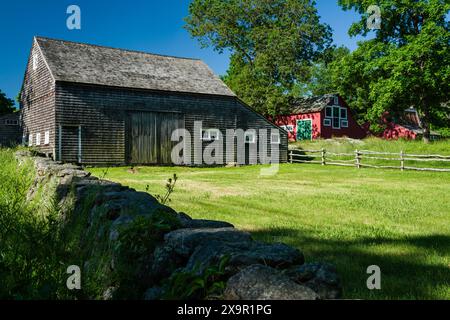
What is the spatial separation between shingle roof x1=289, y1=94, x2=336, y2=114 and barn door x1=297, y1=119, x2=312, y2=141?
1.15 meters

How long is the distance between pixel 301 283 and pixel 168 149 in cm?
2596

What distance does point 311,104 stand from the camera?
153ft

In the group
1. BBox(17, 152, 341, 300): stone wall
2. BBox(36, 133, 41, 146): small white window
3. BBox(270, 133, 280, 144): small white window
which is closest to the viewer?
BBox(17, 152, 341, 300): stone wall

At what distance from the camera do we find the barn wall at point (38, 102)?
81.7 ft

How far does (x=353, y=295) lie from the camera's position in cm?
414

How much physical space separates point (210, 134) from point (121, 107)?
250 inches

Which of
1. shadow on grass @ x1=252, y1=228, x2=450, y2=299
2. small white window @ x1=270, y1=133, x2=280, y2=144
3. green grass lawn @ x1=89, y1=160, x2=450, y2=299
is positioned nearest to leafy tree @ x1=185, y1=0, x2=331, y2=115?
small white window @ x1=270, y1=133, x2=280, y2=144

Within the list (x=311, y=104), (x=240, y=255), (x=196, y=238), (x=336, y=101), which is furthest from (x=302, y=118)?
(x=240, y=255)

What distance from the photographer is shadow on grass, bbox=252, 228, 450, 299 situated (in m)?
4.32

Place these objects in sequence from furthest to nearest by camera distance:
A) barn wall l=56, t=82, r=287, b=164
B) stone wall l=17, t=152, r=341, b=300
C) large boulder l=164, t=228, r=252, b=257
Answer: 1. barn wall l=56, t=82, r=287, b=164
2. large boulder l=164, t=228, r=252, b=257
3. stone wall l=17, t=152, r=341, b=300

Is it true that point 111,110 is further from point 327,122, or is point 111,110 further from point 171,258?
point 327,122

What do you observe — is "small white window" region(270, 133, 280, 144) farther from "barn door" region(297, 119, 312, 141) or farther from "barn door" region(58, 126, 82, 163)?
"barn door" region(297, 119, 312, 141)

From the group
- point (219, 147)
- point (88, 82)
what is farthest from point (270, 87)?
point (88, 82)
